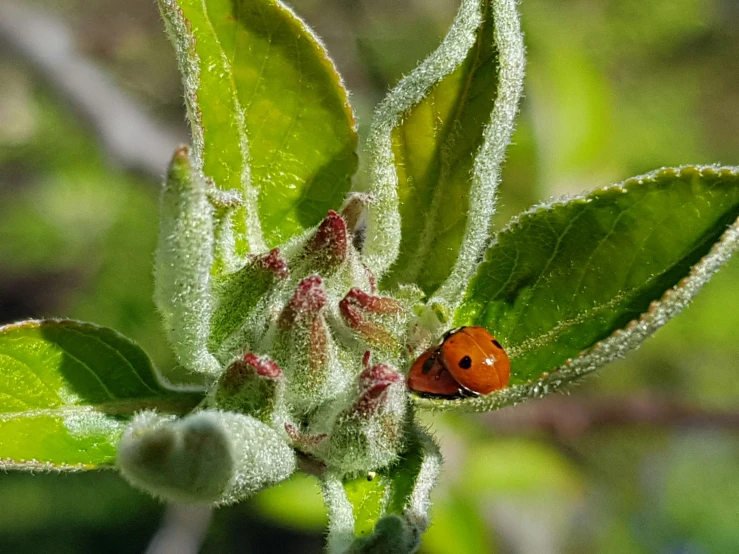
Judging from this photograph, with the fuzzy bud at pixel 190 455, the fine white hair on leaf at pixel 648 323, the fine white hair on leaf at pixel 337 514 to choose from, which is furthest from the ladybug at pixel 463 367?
the fuzzy bud at pixel 190 455

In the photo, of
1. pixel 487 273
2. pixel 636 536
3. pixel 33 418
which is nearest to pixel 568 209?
pixel 487 273

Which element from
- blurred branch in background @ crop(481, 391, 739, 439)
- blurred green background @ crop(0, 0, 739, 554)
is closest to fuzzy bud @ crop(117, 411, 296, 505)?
blurred green background @ crop(0, 0, 739, 554)

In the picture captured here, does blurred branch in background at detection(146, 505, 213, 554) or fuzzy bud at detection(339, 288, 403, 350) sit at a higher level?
fuzzy bud at detection(339, 288, 403, 350)

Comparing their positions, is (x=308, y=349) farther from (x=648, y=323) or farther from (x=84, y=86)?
(x=84, y=86)

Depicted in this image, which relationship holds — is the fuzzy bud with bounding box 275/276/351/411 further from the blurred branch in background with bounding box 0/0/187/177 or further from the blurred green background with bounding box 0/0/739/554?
the blurred branch in background with bounding box 0/0/187/177

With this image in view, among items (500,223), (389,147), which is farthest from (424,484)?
(500,223)

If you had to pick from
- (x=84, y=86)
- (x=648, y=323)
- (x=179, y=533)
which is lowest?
(x=179, y=533)

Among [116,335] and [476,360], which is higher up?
[476,360]
